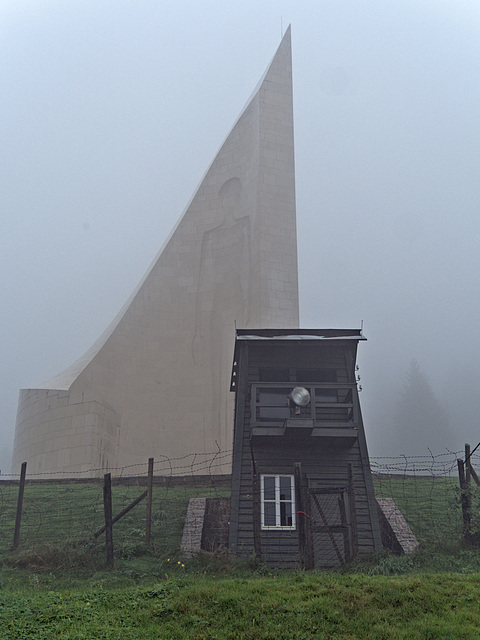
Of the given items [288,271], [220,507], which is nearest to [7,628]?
[220,507]

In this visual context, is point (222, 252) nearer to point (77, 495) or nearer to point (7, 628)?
point (77, 495)

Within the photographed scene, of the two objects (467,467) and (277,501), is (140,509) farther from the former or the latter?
(467,467)

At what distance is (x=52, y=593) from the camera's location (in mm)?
9055

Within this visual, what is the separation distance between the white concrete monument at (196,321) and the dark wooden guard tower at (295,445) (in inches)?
486

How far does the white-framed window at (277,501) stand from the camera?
12922 mm

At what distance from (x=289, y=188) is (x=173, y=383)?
10.3m

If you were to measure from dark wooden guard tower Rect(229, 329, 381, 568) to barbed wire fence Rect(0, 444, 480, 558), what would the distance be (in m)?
0.96

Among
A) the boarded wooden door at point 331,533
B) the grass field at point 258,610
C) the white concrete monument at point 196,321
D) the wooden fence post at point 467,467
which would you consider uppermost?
the white concrete monument at point 196,321

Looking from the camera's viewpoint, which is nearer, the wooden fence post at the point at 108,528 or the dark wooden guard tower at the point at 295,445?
the wooden fence post at the point at 108,528

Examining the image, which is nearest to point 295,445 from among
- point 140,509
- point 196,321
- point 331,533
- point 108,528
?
point 331,533

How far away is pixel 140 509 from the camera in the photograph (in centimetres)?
1509

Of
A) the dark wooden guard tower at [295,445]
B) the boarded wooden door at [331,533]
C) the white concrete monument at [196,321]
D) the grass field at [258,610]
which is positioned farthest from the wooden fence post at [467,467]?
the white concrete monument at [196,321]

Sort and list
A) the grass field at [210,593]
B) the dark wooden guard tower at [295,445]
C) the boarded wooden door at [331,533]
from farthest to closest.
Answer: the dark wooden guard tower at [295,445], the boarded wooden door at [331,533], the grass field at [210,593]

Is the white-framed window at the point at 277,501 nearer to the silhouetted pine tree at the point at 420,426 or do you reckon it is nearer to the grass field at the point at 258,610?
the grass field at the point at 258,610
